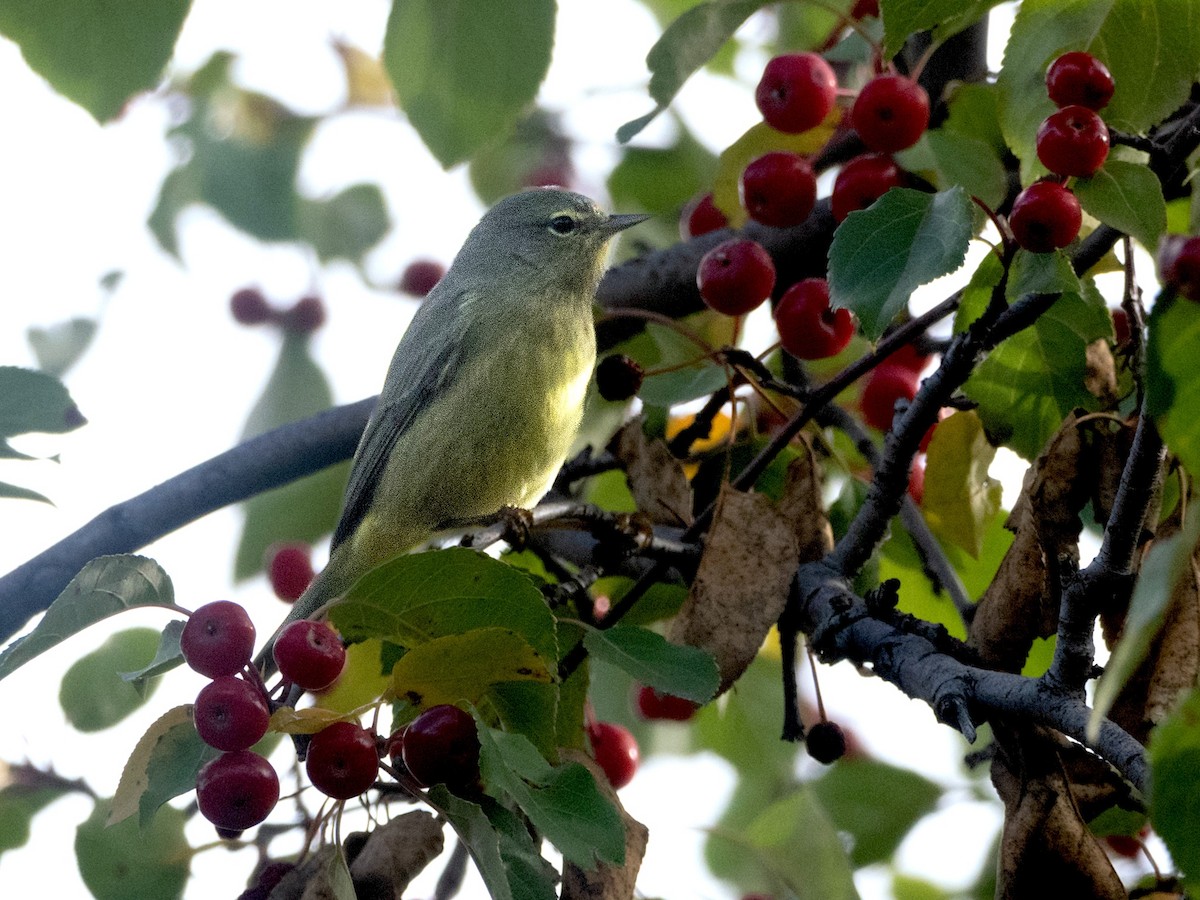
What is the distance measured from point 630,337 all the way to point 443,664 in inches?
89.3

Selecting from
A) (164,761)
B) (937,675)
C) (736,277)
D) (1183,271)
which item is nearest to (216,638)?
(164,761)

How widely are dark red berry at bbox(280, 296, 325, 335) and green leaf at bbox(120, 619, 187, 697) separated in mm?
3571

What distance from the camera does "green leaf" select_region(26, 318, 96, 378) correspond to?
5.06m

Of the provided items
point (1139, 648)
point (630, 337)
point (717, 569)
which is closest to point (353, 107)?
point (630, 337)

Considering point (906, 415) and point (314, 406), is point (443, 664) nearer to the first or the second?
point (906, 415)

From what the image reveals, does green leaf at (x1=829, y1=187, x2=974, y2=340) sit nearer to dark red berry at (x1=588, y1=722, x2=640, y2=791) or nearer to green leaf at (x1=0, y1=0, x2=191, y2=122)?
green leaf at (x1=0, y1=0, x2=191, y2=122)

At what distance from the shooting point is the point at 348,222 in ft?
17.8

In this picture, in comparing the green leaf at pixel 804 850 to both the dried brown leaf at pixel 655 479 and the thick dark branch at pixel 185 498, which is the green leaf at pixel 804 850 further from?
the thick dark branch at pixel 185 498

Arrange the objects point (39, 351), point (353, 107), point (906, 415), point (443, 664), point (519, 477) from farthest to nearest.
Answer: point (353, 107), point (39, 351), point (519, 477), point (906, 415), point (443, 664)

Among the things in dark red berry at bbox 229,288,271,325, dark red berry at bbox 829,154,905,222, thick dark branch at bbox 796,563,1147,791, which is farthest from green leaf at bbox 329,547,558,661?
dark red berry at bbox 229,288,271,325

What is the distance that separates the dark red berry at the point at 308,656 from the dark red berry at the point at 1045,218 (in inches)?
57.3

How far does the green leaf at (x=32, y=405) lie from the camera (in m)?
2.79

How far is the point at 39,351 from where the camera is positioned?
5.08 metres

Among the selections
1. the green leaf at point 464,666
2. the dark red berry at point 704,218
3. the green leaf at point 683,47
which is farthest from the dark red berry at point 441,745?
the dark red berry at point 704,218
